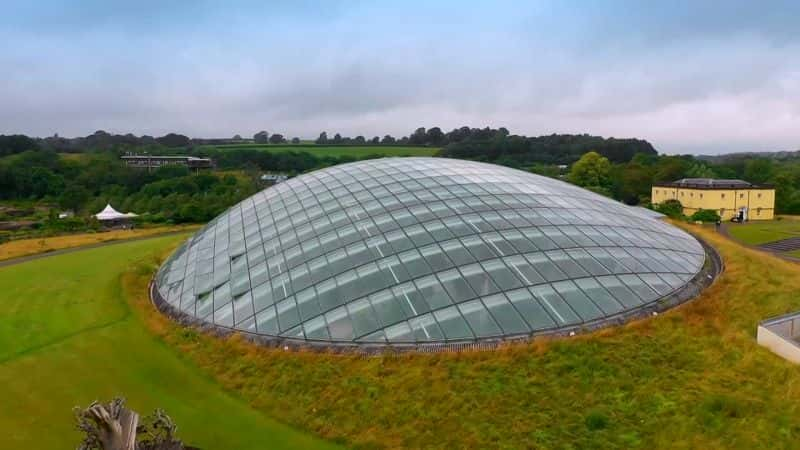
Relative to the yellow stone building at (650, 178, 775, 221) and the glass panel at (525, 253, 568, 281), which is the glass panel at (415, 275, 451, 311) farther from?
the yellow stone building at (650, 178, 775, 221)

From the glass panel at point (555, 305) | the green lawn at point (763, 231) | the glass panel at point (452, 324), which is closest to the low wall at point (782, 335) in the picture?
the glass panel at point (555, 305)

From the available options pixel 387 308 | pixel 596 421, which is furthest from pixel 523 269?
pixel 596 421

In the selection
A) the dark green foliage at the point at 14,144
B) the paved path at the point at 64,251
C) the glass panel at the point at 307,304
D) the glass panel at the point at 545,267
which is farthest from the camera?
the dark green foliage at the point at 14,144

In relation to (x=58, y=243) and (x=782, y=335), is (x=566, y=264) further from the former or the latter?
(x=58, y=243)

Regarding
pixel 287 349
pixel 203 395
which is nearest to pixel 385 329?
pixel 287 349

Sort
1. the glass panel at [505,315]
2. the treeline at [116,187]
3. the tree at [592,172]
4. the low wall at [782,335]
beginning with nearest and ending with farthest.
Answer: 1. the low wall at [782,335]
2. the glass panel at [505,315]
3. the treeline at [116,187]
4. the tree at [592,172]

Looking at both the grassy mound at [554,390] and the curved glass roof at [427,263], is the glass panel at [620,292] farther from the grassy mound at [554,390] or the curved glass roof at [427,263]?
the grassy mound at [554,390]

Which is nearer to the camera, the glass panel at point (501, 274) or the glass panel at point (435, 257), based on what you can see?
the glass panel at point (501, 274)

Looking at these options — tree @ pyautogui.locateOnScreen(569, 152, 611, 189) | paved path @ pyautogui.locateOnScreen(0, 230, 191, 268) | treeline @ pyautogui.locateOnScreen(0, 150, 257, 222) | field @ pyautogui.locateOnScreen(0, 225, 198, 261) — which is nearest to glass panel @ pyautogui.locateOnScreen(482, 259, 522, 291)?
paved path @ pyautogui.locateOnScreen(0, 230, 191, 268)
